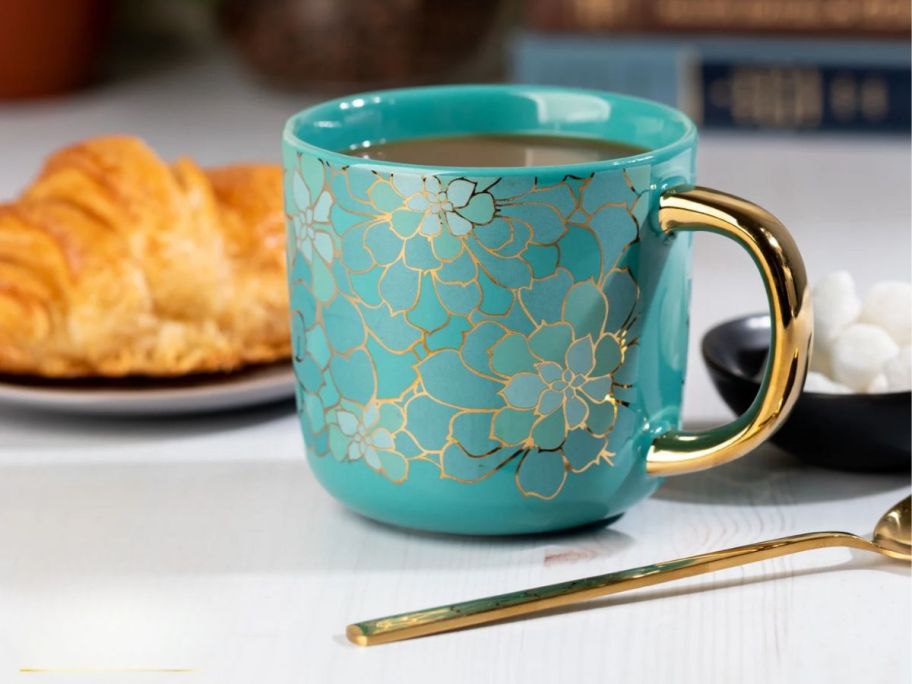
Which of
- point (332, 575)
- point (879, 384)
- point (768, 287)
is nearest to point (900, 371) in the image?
point (879, 384)

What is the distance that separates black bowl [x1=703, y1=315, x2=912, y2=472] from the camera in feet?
1.64

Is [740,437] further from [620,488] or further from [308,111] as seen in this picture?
[308,111]

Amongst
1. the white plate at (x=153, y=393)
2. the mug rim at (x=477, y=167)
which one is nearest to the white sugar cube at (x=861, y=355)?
the mug rim at (x=477, y=167)

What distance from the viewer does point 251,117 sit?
3.97 ft

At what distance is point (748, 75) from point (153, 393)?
0.64 m

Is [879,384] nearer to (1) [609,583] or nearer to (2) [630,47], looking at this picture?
(1) [609,583]

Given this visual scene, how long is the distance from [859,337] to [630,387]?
0.12 meters

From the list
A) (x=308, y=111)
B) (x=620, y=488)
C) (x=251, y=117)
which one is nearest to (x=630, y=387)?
(x=620, y=488)

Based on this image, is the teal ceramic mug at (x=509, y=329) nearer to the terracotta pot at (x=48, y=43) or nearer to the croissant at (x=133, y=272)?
the croissant at (x=133, y=272)

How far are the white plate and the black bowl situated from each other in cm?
19

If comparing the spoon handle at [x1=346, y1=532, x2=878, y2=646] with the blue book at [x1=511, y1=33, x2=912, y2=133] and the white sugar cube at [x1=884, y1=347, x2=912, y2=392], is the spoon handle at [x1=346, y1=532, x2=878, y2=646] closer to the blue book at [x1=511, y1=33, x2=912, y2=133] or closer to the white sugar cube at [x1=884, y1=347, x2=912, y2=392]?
the white sugar cube at [x1=884, y1=347, x2=912, y2=392]

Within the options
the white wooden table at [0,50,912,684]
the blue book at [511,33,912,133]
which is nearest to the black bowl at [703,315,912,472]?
the white wooden table at [0,50,912,684]

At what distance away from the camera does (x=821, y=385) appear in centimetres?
52

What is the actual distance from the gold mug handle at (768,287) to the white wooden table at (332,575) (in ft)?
0.18
